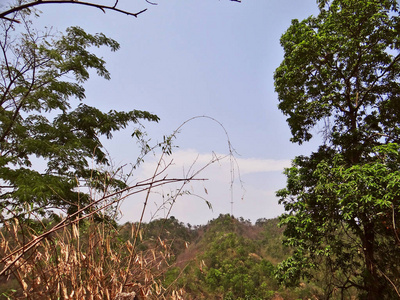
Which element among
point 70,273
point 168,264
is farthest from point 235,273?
point 70,273

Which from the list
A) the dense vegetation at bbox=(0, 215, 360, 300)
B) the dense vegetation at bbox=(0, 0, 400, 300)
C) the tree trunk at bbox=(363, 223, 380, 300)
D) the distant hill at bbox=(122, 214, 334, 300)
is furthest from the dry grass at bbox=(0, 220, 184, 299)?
the distant hill at bbox=(122, 214, 334, 300)

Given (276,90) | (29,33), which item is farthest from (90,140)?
(276,90)

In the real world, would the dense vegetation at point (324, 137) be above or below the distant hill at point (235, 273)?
above

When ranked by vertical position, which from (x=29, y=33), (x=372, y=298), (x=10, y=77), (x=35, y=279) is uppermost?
(x=29, y=33)

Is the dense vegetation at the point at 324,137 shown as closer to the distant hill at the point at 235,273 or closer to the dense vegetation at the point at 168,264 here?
the dense vegetation at the point at 168,264

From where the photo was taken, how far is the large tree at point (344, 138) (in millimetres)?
4914

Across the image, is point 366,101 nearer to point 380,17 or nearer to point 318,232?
point 380,17

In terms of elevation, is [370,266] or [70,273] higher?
[70,273]

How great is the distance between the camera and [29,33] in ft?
18.0

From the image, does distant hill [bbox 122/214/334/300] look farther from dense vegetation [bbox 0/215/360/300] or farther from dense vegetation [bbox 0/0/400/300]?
dense vegetation [bbox 0/0/400/300]

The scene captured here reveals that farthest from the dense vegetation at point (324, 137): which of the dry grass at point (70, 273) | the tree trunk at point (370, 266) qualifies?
the dry grass at point (70, 273)

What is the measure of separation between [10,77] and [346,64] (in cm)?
752

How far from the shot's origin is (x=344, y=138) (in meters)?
5.90

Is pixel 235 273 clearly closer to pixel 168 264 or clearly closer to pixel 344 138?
pixel 344 138
